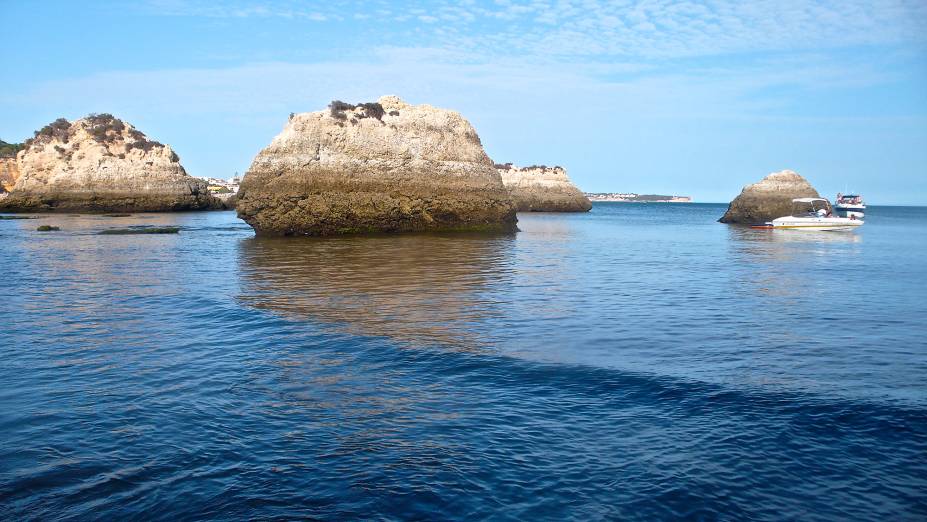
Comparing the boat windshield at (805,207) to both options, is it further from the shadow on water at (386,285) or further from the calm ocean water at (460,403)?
the calm ocean water at (460,403)

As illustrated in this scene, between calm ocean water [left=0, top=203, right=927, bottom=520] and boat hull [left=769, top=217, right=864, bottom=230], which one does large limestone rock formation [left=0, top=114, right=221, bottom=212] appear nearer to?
boat hull [left=769, top=217, right=864, bottom=230]

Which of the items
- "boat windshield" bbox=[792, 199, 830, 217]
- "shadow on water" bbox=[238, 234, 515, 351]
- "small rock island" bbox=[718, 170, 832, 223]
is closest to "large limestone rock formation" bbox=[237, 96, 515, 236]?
"shadow on water" bbox=[238, 234, 515, 351]

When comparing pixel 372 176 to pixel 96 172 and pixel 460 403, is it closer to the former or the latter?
pixel 460 403

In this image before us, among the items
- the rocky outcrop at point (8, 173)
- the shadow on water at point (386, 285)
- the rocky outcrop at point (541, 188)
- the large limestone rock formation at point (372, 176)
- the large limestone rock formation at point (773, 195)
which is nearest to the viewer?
the shadow on water at point (386, 285)

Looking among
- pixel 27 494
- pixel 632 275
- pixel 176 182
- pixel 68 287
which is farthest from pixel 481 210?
pixel 176 182

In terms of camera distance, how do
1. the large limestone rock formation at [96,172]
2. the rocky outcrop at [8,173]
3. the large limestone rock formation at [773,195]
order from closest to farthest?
1. the large limestone rock formation at [773,195]
2. the large limestone rock formation at [96,172]
3. the rocky outcrop at [8,173]

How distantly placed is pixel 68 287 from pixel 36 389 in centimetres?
1101

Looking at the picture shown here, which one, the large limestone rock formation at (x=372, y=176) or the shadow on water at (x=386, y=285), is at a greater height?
the large limestone rock formation at (x=372, y=176)

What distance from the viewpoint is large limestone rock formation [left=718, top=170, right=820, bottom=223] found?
6694 cm

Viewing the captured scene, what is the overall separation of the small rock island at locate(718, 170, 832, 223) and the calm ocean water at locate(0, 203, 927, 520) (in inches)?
2070

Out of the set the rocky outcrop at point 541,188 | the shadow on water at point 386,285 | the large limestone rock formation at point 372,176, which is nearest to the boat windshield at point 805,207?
the large limestone rock formation at point 372,176

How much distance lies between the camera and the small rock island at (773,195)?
6694 centimetres

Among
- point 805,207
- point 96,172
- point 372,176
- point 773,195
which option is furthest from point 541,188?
point 372,176

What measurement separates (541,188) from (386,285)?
9270cm
